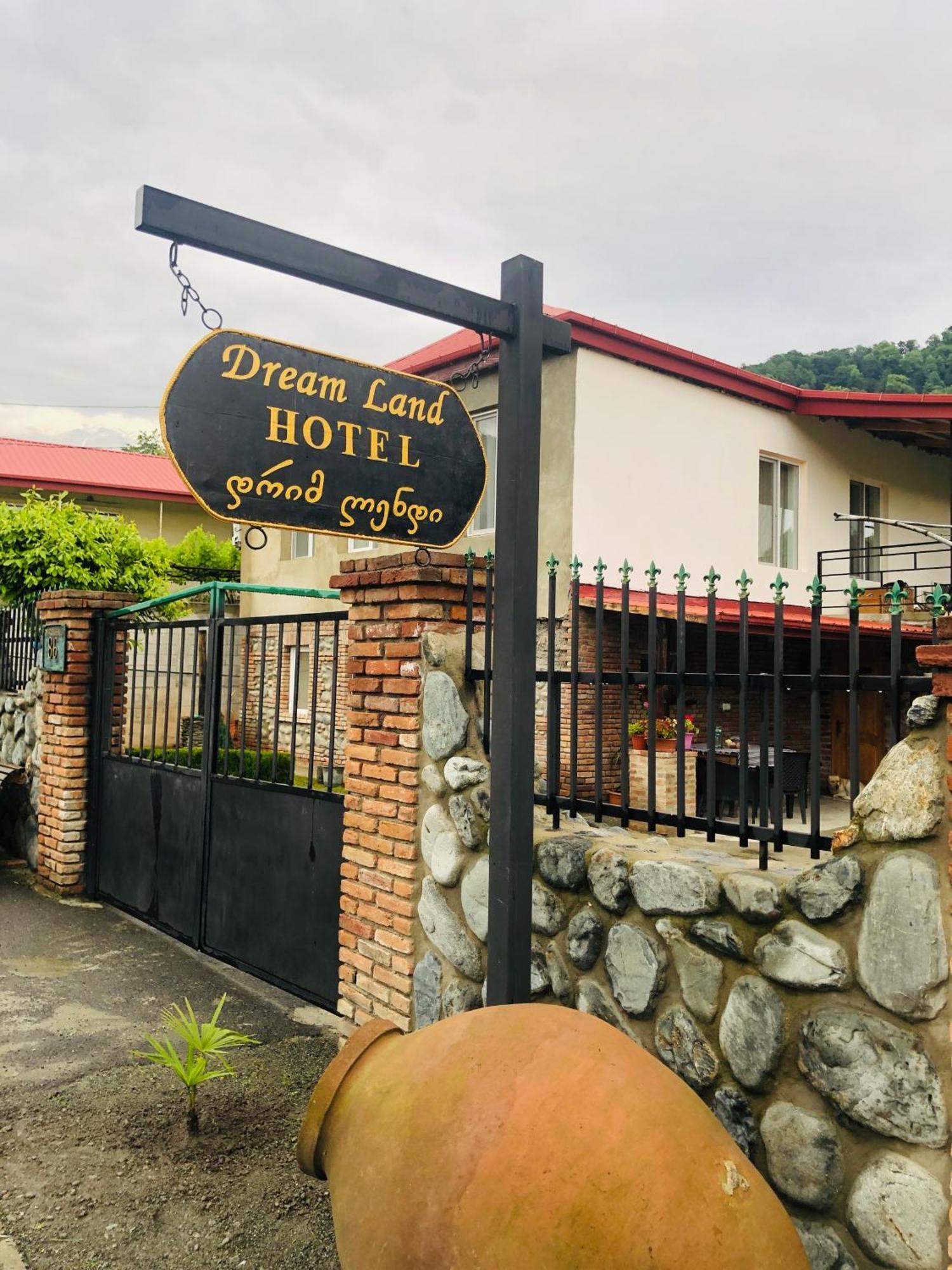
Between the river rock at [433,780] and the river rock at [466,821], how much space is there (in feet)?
0.30

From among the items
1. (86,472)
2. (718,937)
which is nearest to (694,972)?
(718,937)

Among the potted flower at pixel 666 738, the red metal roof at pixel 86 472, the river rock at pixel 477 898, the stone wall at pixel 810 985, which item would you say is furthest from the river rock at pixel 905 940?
the red metal roof at pixel 86 472

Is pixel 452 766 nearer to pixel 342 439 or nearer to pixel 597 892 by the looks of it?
pixel 597 892

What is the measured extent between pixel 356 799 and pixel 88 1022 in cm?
198

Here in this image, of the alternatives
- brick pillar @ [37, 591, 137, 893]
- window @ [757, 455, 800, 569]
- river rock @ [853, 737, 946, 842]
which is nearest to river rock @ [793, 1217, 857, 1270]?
river rock @ [853, 737, 946, 842]

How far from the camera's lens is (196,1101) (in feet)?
13.2

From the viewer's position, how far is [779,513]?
14.4 metres

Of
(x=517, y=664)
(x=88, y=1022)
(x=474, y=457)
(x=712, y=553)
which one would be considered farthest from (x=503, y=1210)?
(x=712, y=553)

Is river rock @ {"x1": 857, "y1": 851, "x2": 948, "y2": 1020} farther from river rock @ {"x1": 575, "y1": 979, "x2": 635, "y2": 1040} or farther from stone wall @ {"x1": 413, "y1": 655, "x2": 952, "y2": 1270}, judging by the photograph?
river rock @ {"x1": 575, "y1": 979, "x2": 635, "y2": 1040}

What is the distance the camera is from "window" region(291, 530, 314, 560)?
16.5 m

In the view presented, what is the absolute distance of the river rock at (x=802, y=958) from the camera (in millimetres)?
2512

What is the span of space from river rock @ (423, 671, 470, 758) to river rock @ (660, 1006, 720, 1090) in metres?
1.33

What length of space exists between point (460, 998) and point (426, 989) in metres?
0.21

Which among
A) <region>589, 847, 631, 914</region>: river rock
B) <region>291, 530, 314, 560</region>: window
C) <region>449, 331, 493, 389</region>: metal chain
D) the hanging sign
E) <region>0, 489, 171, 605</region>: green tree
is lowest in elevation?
<region>589, 847, 631, 914</region>: river rock
